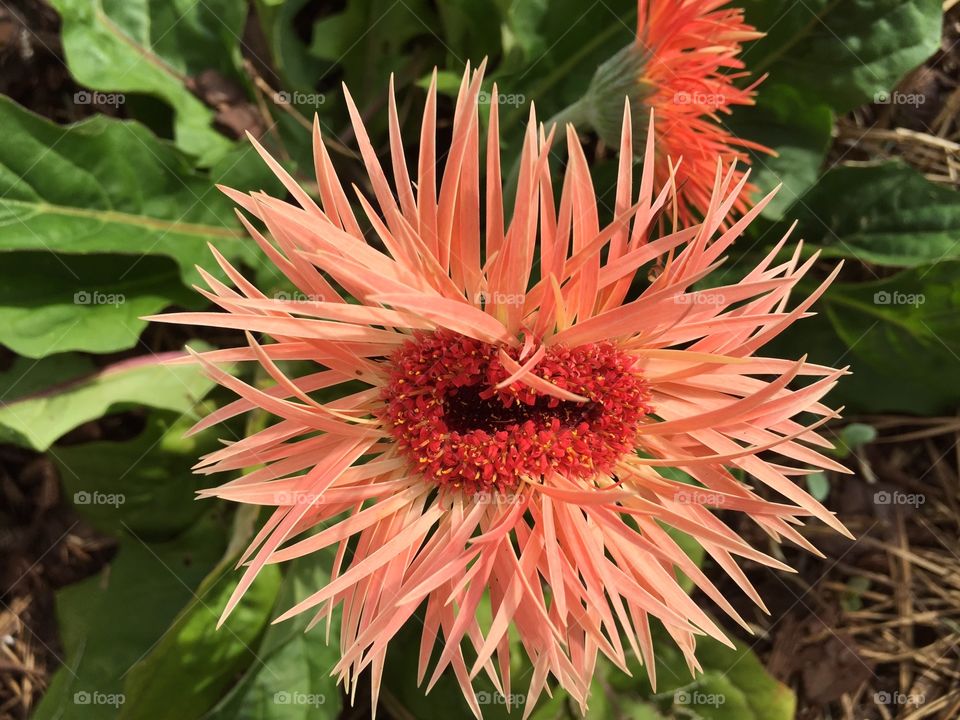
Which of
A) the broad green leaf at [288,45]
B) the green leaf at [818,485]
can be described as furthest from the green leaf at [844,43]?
the broad green leaf at [288,45]

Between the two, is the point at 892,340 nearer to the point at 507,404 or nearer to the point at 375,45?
the point at 507,404

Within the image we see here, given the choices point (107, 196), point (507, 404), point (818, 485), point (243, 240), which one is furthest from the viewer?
point (818, 485)

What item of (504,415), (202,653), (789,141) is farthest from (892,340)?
(202,653)

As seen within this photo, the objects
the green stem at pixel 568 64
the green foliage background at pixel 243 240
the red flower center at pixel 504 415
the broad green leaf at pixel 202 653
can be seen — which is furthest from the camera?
the green stem at pixel 568 64

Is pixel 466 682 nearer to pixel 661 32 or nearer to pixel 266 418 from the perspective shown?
pixel 266 418

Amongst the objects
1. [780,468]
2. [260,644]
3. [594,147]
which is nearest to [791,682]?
[780,468]

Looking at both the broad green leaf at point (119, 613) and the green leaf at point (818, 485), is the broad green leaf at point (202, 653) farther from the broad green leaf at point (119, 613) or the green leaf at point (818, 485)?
the green leaf at point (818, 485)

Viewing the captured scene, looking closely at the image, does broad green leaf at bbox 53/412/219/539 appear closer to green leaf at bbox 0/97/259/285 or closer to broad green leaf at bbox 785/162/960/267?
green leaf at bbox 0/97/259/285
